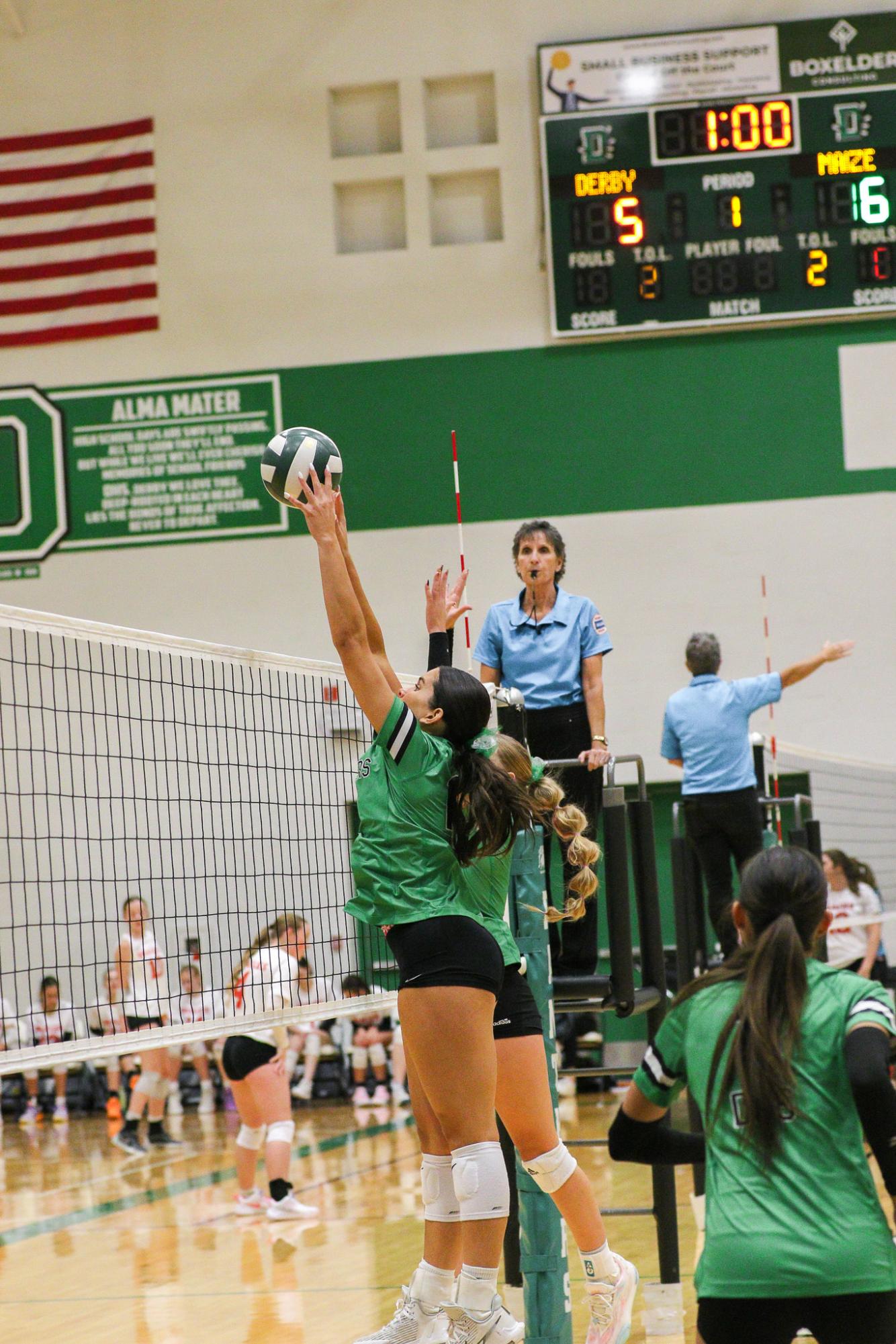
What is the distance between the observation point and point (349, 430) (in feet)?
49.9

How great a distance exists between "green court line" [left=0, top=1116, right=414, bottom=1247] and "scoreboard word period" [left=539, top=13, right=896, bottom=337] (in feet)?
25.9

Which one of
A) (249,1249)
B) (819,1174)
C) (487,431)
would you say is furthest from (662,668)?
(819,1174)

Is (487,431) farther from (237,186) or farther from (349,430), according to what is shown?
(237,186)

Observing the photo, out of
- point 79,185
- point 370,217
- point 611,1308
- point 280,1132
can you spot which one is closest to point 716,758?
point 280,1132

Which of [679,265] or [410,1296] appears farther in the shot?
[679,265]

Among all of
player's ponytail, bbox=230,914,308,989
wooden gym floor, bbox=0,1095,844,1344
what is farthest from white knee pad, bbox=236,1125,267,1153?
player's ponytail, bbox=230,914,308,989

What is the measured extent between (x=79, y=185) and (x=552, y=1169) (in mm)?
13613

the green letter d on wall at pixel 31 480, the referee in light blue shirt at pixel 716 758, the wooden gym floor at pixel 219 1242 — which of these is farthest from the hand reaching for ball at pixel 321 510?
the green letter d on wall at pixel 31 480

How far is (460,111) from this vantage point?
605 inches

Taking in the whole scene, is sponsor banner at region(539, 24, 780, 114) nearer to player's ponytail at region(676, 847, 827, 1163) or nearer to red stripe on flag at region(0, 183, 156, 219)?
red stripe on flag at region(0, 183, 156, 219)

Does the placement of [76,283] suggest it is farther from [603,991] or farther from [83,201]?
[603,991]

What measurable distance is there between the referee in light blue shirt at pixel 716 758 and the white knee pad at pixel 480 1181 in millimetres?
4061

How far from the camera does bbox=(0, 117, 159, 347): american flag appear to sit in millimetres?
15477

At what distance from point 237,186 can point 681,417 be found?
5.20m
